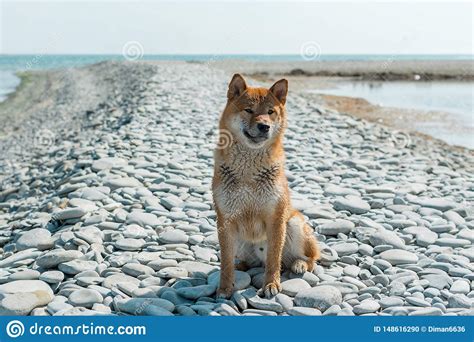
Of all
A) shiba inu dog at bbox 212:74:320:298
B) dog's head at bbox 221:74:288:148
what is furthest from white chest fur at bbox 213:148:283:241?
dog's head at bbox 221:74:288:148

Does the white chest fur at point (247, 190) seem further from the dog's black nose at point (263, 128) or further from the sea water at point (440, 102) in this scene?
the sea water at point (440, 102)

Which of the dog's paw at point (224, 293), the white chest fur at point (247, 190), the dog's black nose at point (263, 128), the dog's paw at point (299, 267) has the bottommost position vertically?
the dog's paw at point (224, 293)

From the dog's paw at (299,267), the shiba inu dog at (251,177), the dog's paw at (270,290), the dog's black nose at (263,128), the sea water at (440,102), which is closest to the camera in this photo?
the dog's black nose at (263,128)

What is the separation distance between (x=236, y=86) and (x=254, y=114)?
308 millimetres

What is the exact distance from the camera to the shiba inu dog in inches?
181

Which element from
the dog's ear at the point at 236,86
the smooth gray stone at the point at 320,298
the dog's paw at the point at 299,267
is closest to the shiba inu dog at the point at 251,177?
the dog's ear at the point at 236,86

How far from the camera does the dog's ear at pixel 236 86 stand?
4.66 meters

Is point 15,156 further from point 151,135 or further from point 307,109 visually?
point 307,109

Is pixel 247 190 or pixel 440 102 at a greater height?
pixel 440 102

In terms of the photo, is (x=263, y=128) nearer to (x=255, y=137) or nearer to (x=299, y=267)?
(x=255, y=137)

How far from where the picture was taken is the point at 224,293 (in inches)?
191

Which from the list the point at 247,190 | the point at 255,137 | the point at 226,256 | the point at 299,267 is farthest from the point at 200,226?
the point at 255,137

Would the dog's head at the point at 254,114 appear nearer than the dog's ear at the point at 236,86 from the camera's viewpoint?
Yes

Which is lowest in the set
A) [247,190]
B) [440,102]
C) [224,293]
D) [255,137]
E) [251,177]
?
[224,293]
